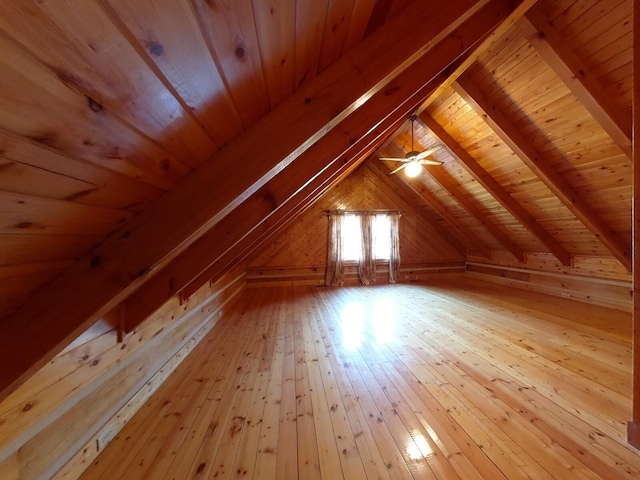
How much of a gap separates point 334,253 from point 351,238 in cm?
66

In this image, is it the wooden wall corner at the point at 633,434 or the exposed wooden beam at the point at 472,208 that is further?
the exposed wooden beam at the point at 472,208

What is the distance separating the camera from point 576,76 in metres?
2.16

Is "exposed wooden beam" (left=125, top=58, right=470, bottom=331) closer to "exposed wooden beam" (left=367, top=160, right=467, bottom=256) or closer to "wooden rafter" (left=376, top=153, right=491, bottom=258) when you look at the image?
"wooden rafter" (left=376, top=153, right=491, bottom=258)

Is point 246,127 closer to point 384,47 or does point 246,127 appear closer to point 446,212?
point 384,47

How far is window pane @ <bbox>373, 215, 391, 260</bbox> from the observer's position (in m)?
6.74

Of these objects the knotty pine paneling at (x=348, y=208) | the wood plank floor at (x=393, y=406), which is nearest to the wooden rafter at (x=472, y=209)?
the knotty pine paneling at (x=348, y=208)

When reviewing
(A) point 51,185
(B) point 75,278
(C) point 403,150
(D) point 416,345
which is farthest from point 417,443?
(C) point 403,150

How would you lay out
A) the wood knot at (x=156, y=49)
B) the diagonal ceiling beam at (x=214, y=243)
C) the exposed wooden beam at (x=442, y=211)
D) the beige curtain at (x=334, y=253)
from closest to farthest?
the wood knot at (x=156, y=49)
the diagonal ceiling beam at (x=214, y=243)
the exposed wooden beam at (x=442, y=211)
the beige curtain at (x=334, y=253)

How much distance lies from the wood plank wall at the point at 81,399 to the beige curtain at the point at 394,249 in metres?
5.53

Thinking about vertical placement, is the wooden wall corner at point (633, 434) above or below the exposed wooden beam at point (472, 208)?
below

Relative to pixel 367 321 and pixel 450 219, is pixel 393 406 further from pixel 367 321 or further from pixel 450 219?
pixel 450 219

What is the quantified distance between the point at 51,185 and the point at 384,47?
130cm

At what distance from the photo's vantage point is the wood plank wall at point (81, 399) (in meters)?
1.09

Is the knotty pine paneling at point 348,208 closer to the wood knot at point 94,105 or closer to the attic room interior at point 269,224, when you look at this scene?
the attic room interior at point 269,224
